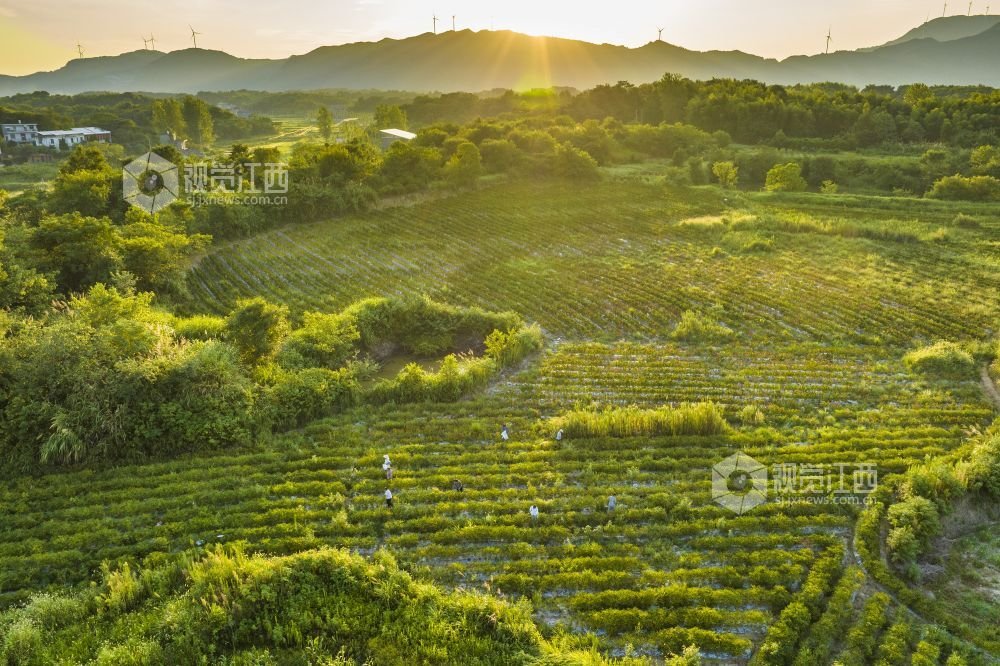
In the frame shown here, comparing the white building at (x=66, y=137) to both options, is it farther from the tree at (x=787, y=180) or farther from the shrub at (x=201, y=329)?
the tree at (x=787, y=180)

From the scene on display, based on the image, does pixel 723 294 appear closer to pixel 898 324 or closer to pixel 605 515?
pixel 898 324

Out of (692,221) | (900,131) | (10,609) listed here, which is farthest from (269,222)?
(900,131)

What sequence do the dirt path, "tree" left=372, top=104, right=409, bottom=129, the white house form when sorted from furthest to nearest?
"tree" left=372, top=104, right=409, bottom=129 < the white house < the dirt path

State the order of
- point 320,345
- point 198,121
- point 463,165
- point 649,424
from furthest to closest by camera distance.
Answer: point 198,121 → point 463,165 → point 320,345 → point 649,424

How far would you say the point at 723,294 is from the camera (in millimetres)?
30469

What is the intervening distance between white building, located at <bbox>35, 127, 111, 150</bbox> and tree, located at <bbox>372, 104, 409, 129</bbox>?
39.3m

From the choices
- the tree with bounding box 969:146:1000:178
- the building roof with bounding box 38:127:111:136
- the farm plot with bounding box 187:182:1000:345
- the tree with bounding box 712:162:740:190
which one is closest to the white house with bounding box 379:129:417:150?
the farm plot with bounding box 187:182:1000:345

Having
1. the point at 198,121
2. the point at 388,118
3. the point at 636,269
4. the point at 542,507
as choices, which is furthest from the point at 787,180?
the point at 198,121

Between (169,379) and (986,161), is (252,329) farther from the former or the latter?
(986,161)

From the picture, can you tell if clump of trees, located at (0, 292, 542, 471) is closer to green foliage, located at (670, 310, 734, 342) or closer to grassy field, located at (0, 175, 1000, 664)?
grassy field, located at (0, 175, 1000, 664)

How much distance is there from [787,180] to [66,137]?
92.0m

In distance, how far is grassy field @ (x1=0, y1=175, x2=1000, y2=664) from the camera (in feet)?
40.5

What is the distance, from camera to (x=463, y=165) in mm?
54188

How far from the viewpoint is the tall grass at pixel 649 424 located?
58.7 feet
